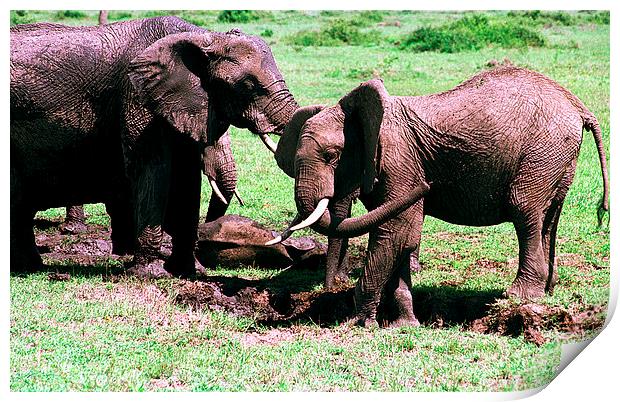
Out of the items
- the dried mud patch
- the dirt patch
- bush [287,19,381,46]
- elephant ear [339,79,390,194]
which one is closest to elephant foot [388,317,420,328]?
the dirt patch

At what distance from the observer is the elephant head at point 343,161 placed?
852cm

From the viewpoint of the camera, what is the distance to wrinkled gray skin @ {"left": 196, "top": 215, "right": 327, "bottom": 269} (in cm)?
1088

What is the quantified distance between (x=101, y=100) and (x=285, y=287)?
7.47 feet

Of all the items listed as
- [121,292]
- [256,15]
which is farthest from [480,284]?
[256,15]

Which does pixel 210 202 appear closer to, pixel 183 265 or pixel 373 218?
pixel 183 265

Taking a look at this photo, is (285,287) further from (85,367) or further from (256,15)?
(256,15)

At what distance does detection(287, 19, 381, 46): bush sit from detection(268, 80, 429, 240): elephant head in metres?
14.9

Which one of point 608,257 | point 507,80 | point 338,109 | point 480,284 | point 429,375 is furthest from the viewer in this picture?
point 608,257

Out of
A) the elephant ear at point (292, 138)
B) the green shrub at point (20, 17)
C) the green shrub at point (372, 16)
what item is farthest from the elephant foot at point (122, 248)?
the green shrub at point (372, 16)

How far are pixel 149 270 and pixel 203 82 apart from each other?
167 cm

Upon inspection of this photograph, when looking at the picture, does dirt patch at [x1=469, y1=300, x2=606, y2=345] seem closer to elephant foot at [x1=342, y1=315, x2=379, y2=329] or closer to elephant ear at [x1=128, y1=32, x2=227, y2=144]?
elephant foot at [x1=342, y1=315, x2=379, y2=329]

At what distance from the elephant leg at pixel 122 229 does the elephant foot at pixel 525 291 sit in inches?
153

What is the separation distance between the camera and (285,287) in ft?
33.0

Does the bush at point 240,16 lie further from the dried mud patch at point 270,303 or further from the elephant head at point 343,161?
the elephant head at point 343,161
